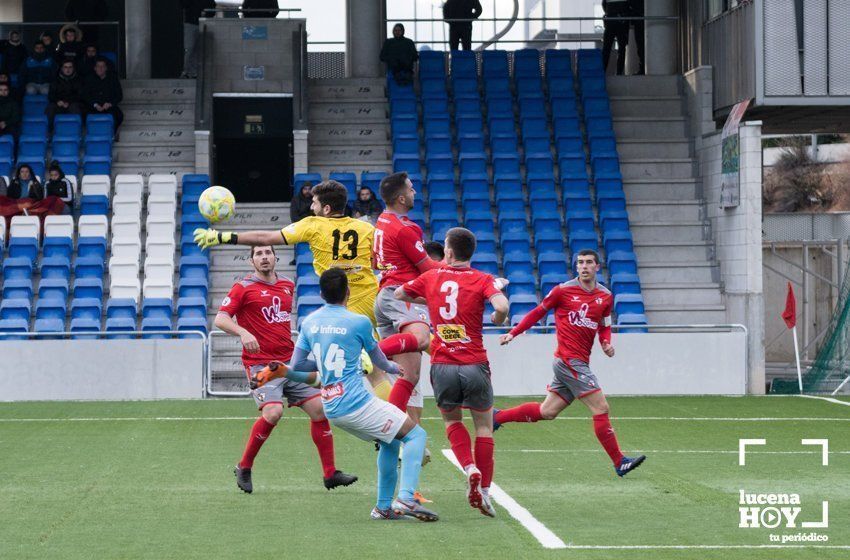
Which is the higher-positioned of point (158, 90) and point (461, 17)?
point (461, 17)

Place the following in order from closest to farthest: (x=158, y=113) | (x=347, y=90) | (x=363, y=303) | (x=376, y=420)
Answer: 1. (x=376, y=420)
2. (x=363, y=303)
3. (x=158, y=113)
4. (x=347, y=90)

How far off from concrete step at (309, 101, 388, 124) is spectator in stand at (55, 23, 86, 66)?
4601 millimetres

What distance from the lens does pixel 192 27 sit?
29781 millimetres

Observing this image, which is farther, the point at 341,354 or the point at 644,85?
the point at 644,85

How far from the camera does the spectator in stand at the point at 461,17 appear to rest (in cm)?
2922

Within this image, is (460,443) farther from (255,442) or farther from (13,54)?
(13,54)

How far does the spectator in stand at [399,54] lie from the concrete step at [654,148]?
4334mm

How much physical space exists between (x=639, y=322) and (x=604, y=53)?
9.10m

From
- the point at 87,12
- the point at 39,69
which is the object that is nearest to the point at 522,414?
the point at 39,69

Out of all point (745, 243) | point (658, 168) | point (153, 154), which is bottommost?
point (745, 243)

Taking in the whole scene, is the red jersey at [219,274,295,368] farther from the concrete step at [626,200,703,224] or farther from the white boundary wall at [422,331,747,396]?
the concrete step at [626,200,703,224]

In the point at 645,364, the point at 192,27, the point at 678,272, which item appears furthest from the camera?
the point at 192,27

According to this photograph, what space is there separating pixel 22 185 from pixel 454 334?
17.0m

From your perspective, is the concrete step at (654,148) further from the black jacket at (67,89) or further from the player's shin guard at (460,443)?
the player's shin guard at (460,443)
